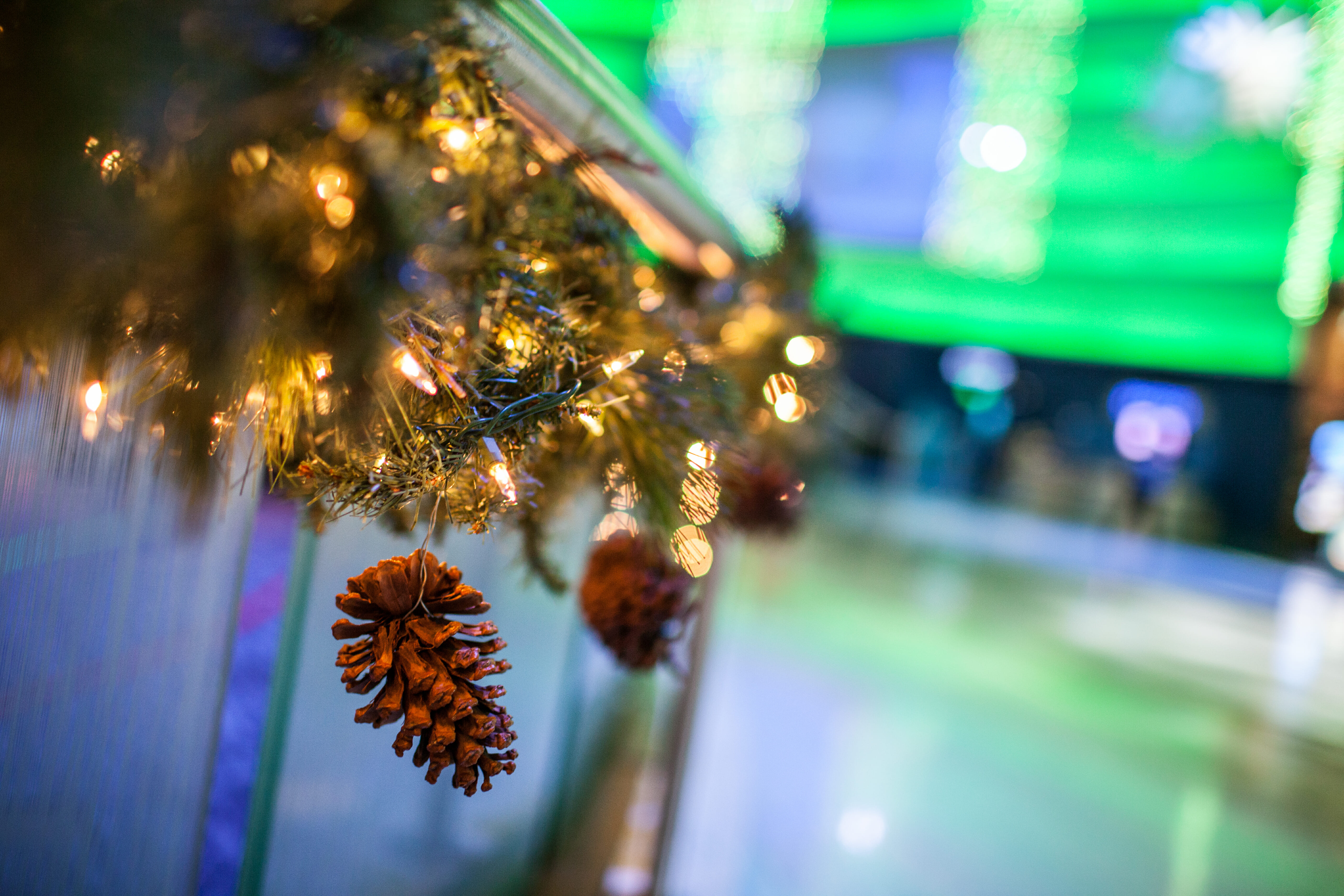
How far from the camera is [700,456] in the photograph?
0.45 metres

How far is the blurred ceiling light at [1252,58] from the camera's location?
3363 millimetres

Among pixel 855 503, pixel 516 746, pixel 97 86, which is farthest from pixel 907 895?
pixel 855 503

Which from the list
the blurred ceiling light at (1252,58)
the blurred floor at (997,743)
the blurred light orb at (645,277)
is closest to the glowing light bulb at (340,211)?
the blurred light orb at (645,277)


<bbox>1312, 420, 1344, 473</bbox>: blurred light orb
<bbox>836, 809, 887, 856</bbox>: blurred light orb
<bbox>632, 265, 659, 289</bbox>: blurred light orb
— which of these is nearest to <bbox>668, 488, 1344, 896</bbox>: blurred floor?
<bbox>836, 809, 887, 856</bbox>: blurred light orb

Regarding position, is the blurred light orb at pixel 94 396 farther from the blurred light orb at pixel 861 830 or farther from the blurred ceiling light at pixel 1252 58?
the blurred ceiling light at pixel 1252 58

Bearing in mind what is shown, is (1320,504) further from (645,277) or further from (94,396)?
(94,396)

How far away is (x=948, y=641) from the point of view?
282cm

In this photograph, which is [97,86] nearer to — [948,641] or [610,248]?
[610,248]

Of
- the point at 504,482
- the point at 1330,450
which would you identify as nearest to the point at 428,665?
the point at 504,482

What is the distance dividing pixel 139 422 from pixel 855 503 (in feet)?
20.9

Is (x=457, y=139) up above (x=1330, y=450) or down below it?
below

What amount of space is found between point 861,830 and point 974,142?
3.84m

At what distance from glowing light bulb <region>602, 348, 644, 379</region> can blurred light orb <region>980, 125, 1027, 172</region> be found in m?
4.31

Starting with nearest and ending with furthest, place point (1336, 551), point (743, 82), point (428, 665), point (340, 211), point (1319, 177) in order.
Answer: point (340, 211), point (428, 665), point (743, 82), point (1319, 177), point (1336, 551)
